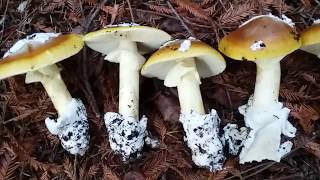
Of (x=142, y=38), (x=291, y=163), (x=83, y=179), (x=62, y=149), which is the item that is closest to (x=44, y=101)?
(x=62, y=149)

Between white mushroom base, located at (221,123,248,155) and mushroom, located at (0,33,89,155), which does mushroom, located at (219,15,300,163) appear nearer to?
white mushroom base, located at (221,123,248,155)

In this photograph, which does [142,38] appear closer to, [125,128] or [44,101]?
[125,128]

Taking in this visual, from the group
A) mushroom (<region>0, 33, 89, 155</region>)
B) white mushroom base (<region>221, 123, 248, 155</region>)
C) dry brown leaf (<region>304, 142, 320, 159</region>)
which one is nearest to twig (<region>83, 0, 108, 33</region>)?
mushroom (<region>0, 33, 89, 155</region>)

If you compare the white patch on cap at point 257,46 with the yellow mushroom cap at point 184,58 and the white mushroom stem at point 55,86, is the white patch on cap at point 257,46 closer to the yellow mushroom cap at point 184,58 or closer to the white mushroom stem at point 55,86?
the yellow mushroom cap at point 184,58

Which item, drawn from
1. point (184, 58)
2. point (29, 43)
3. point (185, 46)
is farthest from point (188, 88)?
point (29, 43)

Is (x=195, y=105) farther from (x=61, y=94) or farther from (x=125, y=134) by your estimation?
(x=61, y=94)
